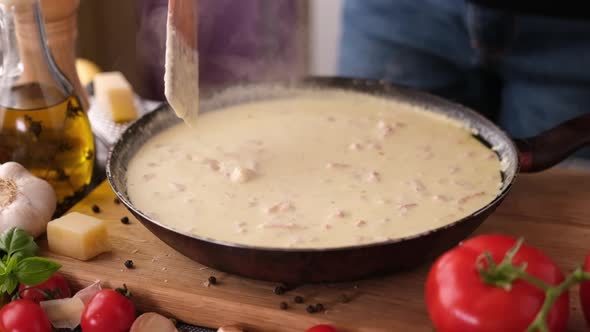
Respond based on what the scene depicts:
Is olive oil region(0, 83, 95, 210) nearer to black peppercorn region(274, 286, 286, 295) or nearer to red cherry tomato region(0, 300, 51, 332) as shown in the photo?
red cherry tomato region(0, 300, 51, 332)

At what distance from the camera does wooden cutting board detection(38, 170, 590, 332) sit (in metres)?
1.31

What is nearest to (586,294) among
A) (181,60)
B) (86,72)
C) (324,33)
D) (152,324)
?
(152,324)

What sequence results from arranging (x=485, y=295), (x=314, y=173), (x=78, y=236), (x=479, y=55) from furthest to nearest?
(x=479, y=55)
(x=314, y=173)
(x=78, y=236)
(x=485, y=295)

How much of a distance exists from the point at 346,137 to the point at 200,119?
0.36 metres

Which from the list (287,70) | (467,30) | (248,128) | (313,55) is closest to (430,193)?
(248,128)

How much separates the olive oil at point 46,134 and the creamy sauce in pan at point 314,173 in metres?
0.15

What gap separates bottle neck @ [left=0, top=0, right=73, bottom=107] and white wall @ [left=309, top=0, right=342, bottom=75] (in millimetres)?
2176

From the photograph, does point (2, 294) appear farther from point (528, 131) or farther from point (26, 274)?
point (528, 131)

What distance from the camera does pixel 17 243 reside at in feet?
4.53

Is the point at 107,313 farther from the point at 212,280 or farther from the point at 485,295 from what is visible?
the point at 485,295


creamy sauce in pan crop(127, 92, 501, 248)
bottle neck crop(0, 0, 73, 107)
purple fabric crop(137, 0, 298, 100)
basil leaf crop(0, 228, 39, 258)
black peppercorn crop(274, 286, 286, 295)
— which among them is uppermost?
bottle neck crop(0, 0, 73, 107)

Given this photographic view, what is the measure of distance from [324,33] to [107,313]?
268 centimetres

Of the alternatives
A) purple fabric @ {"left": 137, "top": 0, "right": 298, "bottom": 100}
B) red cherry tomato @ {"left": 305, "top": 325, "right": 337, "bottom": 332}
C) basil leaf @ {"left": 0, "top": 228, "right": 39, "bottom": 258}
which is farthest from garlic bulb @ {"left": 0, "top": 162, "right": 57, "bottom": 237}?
purple fabric @ {"left": 137, "top": 0, "right": 298, "bottom": 100}

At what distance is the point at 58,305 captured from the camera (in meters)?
1.35
